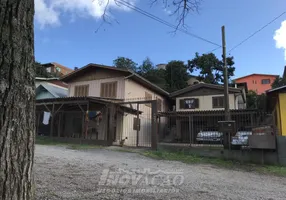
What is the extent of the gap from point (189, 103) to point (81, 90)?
31.0ft

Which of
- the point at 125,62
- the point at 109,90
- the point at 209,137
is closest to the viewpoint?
the point at 209,137

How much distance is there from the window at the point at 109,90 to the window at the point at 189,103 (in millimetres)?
7298

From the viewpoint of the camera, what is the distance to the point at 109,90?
18.5 metres

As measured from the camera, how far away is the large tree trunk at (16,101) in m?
1.94

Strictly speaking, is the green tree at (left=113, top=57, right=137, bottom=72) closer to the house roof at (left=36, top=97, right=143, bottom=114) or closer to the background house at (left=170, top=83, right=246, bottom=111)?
the background house at (left=170, top=83, right=246, bottom=111)

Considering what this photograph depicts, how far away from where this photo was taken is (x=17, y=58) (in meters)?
2.05

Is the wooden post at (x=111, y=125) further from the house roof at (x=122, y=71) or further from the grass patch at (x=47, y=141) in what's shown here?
the house roof at (x=122, y=71)

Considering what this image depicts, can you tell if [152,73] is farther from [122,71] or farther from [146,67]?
[122,71]

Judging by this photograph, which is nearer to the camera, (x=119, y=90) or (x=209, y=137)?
(x=209, y=137)

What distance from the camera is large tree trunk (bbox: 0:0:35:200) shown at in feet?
6.36

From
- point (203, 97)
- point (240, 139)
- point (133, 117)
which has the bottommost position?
point (240, 139)

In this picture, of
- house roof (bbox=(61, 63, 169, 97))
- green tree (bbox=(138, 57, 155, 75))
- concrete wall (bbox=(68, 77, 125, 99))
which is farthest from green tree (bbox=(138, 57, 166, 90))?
concrete wall (bbox=(68, 77, 125, 99))

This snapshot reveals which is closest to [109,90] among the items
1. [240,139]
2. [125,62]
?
[240,139]

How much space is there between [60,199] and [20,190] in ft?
6.65
